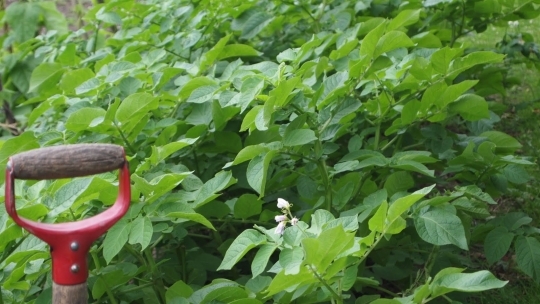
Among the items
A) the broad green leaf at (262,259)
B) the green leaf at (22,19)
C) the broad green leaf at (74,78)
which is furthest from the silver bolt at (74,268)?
the green leaf at (22,19)

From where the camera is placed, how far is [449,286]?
1.75m

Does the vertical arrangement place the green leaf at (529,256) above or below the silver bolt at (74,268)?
below

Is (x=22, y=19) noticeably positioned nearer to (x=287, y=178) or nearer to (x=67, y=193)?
(x=287, y=178)

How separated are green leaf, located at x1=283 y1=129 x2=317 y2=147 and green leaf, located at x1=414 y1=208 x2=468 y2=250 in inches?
14.6

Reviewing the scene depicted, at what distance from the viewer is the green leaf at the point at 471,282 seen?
171 cm

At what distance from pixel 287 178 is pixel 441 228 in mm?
744

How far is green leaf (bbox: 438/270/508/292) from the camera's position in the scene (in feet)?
5.61

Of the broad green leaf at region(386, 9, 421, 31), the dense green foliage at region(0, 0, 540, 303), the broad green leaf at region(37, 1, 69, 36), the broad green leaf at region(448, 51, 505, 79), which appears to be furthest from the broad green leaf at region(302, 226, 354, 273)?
the broad green leaf at region(37, 1, 69, 36)

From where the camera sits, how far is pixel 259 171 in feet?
7.08

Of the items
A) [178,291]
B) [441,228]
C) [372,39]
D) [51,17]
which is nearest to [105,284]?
[178,291]

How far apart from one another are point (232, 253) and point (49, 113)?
6.50 ft

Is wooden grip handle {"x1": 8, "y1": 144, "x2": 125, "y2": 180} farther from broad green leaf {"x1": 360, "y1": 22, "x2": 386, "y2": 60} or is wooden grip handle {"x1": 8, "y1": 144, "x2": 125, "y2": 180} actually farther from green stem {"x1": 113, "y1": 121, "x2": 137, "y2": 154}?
broad green leaf {"x1": 360, "y1": 22, "x2": 386, "y2": 60}

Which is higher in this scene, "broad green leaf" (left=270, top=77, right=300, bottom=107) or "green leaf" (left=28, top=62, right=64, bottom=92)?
"broad green leaf" (left=270, top=77, right=300, bottom=107)

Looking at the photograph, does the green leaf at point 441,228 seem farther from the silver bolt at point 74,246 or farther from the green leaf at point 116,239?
the silver bolt at point 74,246
